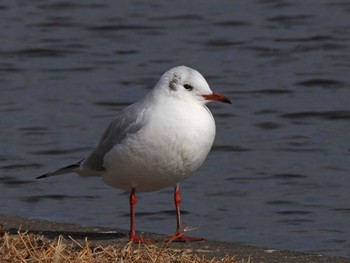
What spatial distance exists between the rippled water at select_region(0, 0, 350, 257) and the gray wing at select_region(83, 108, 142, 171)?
1.52m

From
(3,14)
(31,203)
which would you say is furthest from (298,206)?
(3,14)

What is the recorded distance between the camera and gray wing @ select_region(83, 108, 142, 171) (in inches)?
305

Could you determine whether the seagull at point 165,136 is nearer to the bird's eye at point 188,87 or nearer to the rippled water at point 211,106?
the bird's eye at point 188,87

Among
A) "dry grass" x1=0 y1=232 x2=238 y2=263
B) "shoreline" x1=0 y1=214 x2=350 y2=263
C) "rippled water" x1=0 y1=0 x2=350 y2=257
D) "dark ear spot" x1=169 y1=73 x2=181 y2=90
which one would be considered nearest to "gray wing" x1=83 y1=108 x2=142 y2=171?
"dark ear spot" x1=169 y1=73 x2=181 y2=90

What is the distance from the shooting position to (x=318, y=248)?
29.8 feet

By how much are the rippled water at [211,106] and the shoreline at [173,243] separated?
1.43 meters

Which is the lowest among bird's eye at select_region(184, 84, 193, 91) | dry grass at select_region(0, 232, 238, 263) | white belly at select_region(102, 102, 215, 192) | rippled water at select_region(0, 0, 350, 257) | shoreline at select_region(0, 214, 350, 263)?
rippled water at select_region(0, 0, 350, 257)

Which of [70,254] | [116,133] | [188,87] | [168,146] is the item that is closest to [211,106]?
[116,133]

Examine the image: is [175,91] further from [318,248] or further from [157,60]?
[157,60]

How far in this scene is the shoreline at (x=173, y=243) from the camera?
7293mm

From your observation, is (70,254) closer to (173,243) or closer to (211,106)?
(173,243)

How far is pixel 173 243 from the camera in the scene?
25.7ft

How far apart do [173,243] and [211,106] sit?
587 cm

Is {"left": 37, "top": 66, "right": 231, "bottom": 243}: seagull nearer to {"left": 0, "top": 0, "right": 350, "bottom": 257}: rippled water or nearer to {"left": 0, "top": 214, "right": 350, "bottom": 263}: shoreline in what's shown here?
{"left": 0, "top": 214, "right": 350, "bottom": 263}: shoreline
